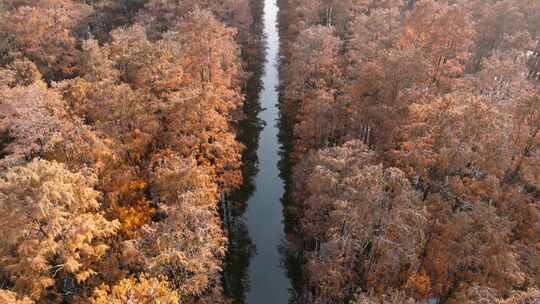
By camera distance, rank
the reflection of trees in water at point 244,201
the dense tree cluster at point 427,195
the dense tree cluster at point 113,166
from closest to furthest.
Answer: the dense tree cluster at point 113,166 < the dense tree cluster at point 427,195 < the reflection of trees in water at point 244,201

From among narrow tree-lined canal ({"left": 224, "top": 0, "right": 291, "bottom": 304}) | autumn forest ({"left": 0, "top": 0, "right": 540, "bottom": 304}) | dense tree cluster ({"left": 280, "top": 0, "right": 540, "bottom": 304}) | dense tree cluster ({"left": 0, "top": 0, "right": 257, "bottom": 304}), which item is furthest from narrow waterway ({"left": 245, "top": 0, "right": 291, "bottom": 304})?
dense tree cluster ({"left": 0, "top": 0, "right": 257, "bottom": 304})

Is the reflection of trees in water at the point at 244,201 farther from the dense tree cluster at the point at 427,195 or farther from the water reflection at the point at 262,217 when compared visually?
the dense tree cluster at the point at 427,195

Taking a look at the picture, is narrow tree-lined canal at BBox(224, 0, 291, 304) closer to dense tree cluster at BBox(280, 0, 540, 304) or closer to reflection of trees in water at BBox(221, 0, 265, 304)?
reflection of trees in water at BBox(221, 0, 265, 304)

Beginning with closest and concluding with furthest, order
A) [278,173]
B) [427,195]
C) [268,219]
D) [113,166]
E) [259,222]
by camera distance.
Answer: [427,195] < [113,166] < [259,222] < [268,219] < [278,173]

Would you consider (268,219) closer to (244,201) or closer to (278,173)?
(244,201)

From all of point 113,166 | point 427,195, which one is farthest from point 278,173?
point 427,195

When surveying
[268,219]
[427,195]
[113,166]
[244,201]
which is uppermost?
[427,195]

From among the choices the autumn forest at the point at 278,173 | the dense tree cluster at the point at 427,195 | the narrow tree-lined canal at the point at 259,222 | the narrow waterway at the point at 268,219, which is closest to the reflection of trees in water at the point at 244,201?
the narrow tree-lined canal at the point at 259,222
